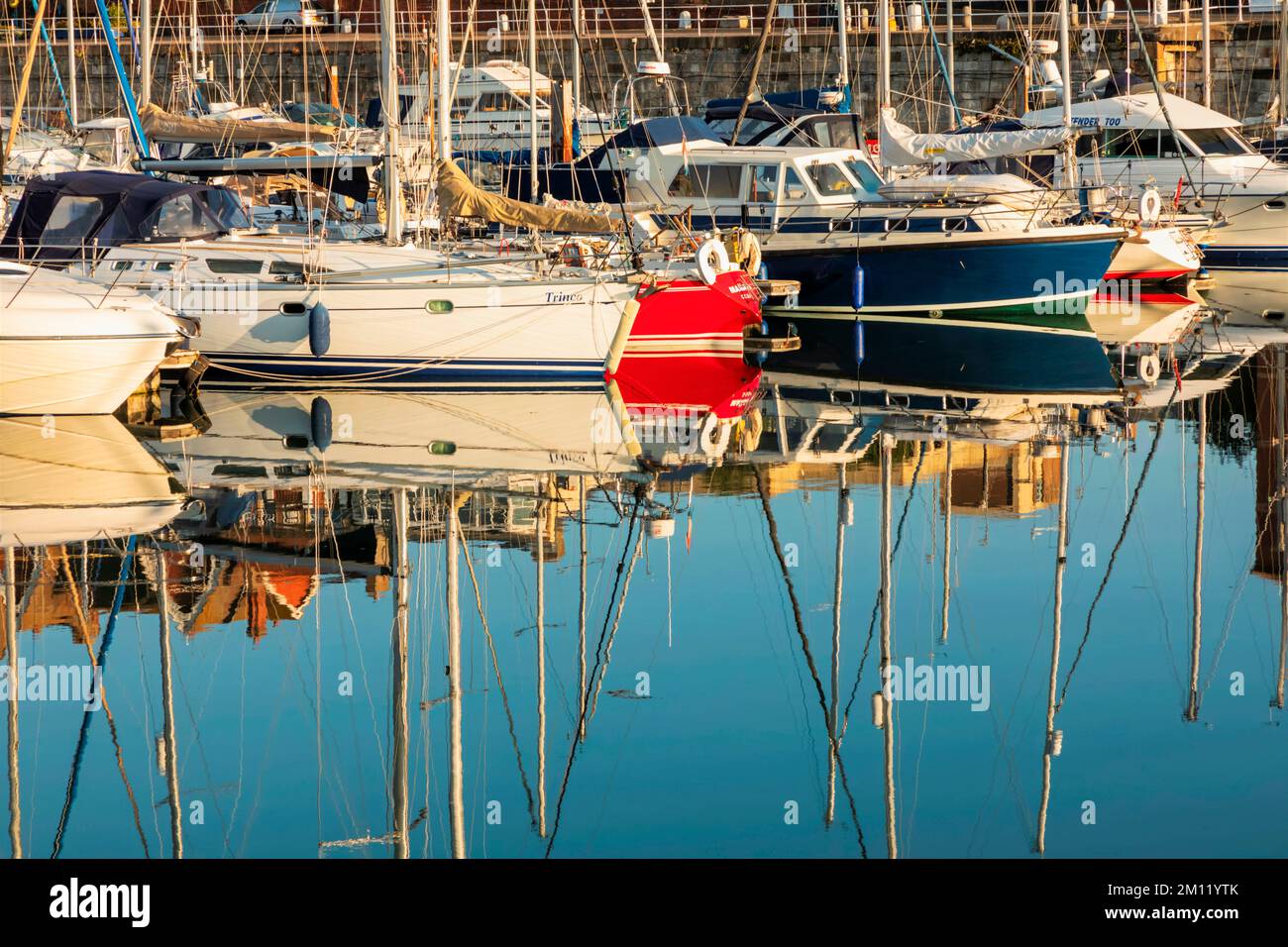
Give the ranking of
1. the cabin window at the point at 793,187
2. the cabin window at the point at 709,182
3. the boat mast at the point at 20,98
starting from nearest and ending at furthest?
the boat mast at the point at 20,98, the cabin window at the point at 793,187, the cabin window at the point at 709,182

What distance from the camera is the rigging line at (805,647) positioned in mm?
7945

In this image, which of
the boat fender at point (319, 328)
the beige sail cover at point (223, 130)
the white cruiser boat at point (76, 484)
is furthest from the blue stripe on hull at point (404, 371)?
the beige sail cover at point (223, 130)

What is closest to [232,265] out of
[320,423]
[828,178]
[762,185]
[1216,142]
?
[320,423]

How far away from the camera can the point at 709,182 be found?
25.4m

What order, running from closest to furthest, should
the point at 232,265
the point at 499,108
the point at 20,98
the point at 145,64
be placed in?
the point at 232,265, the point at 20,98, the point at 145,64, the point at 499,108

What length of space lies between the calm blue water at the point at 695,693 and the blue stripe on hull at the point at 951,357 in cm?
605

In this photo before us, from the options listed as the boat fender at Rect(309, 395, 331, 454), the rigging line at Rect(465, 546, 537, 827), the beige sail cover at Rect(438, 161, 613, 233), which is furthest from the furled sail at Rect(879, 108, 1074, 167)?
A: the rigging line at Rect(465, 546, 537, 827)

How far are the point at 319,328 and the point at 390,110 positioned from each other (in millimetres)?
2508

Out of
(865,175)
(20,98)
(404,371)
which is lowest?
(404,371)

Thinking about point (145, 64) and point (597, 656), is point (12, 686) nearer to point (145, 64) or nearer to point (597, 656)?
point (597, 656)

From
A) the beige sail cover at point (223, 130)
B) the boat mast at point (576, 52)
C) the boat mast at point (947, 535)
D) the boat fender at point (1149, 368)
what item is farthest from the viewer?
the boat mast at point (576, 52)

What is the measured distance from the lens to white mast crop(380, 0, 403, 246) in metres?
19.7

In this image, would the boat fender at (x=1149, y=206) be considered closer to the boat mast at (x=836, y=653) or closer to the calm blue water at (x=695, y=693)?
the calm blue water at (x=695, y=693)

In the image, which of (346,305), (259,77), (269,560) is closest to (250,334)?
(346,305)
